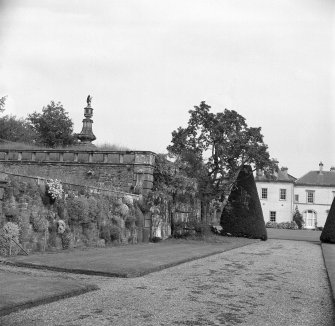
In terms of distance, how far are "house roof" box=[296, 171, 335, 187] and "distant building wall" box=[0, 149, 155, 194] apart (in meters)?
42.5

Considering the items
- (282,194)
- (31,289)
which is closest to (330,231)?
(31,289)

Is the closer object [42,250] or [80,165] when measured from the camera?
[42,250]

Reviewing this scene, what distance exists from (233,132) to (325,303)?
1747 centimetres

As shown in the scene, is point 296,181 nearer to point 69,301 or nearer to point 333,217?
point 333,217

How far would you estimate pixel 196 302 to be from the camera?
23.6 ft

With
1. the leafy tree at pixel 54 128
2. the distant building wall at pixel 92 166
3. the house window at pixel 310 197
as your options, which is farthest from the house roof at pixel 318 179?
the distant building wall at pixel 92 166

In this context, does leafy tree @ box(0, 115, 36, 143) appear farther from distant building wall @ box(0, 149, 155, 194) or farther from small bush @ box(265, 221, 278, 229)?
small bush @ box(265, 221, 278, 229)

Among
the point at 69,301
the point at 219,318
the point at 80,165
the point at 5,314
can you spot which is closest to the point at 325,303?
the point at 219,318

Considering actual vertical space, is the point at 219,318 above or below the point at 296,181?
below

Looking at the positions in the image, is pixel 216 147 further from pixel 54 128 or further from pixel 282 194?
pixel 282 194

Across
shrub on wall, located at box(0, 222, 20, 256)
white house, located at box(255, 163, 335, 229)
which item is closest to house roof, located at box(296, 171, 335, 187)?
white house, located at box(255, 163, 335, 229)

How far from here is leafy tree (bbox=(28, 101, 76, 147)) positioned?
1695 inches

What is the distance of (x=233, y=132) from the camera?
2470 centimetres

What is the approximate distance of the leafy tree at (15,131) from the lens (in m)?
42.7
